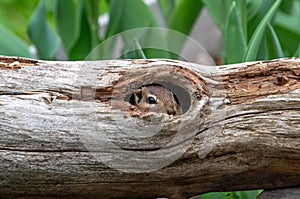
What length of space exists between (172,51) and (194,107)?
0.66 meters

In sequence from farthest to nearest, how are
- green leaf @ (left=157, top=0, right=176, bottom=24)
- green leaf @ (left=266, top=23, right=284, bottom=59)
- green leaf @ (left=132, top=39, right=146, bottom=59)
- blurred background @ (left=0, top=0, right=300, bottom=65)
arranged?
1. green leaf @ (left=157, top=0, right=176, bottom=24)
2. blurred background @ (left=0, top=0, right=300, bottom=65)
3. green leaf @ (left=266, top=23, right=284, bottom=59)
4. green leaf @ (left=132, top=39, right=146, bottom=59)

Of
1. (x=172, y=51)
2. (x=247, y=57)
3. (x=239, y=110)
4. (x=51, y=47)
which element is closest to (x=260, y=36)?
(x=247, y=57)

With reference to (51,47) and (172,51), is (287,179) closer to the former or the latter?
(172,51)

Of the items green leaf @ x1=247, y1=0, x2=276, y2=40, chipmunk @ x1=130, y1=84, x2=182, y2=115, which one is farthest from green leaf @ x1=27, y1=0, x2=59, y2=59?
chipmunk @ x1=130, y1=84, x2=182, y2=115

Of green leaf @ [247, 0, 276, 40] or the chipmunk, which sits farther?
green leaf @ [247, 0, 276, 40]

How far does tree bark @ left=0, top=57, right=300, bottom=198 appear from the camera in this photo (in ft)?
3.10

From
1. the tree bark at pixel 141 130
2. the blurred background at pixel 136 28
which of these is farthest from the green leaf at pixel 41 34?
the tree bark at pixel 141 130

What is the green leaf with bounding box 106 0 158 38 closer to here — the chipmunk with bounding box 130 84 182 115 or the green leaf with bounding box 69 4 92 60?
the green leaf with bounding box 69 4 92 60

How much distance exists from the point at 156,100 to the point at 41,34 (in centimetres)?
81

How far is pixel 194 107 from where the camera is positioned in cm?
94

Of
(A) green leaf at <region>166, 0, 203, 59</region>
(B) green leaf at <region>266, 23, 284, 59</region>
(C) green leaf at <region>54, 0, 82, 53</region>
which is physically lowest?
(B) green leaf at <region>266, 23, 284, 59</region>

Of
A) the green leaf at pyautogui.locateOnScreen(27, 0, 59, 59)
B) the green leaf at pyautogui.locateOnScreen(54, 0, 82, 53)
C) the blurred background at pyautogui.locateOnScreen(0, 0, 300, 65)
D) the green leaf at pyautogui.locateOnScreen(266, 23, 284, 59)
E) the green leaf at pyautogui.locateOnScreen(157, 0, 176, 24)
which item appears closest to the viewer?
the green leaf at pyautogui.locateOnScreen(266, 23, 284, 59)

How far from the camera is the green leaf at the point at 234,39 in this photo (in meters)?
1.28

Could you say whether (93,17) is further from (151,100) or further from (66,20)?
(151,100)
